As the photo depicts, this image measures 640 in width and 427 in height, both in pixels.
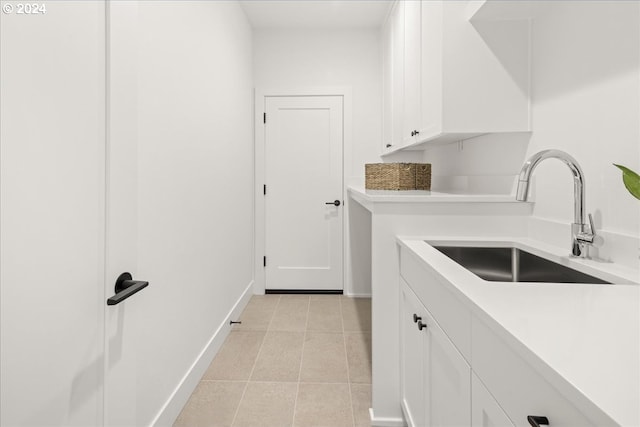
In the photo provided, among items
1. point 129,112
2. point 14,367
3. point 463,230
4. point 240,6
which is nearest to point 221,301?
point 463,230

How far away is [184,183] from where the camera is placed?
1943 mm

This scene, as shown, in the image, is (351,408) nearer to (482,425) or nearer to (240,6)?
(482,425)

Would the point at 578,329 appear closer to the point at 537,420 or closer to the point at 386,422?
the point at 537,420

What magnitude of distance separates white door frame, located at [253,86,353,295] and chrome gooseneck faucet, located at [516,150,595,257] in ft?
8.63

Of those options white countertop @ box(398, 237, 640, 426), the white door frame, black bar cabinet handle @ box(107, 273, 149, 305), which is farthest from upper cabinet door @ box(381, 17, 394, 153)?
black bar cabinet handle @ box(107, 273, 149, 305)

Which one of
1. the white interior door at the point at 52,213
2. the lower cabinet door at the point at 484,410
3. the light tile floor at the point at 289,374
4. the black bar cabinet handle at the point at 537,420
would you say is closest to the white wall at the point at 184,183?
the light tile floor at the point at 289,374

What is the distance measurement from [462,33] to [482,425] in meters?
1.63

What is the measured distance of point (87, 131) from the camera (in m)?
0.82

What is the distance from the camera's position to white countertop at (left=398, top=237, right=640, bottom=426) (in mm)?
467

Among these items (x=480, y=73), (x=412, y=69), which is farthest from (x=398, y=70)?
(x=480, y=73)

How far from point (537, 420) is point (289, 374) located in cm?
183

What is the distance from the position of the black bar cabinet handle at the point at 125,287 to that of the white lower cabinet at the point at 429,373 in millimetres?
818

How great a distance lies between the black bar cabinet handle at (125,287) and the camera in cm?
89

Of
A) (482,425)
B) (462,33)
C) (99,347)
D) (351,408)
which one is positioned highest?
(462,33)
